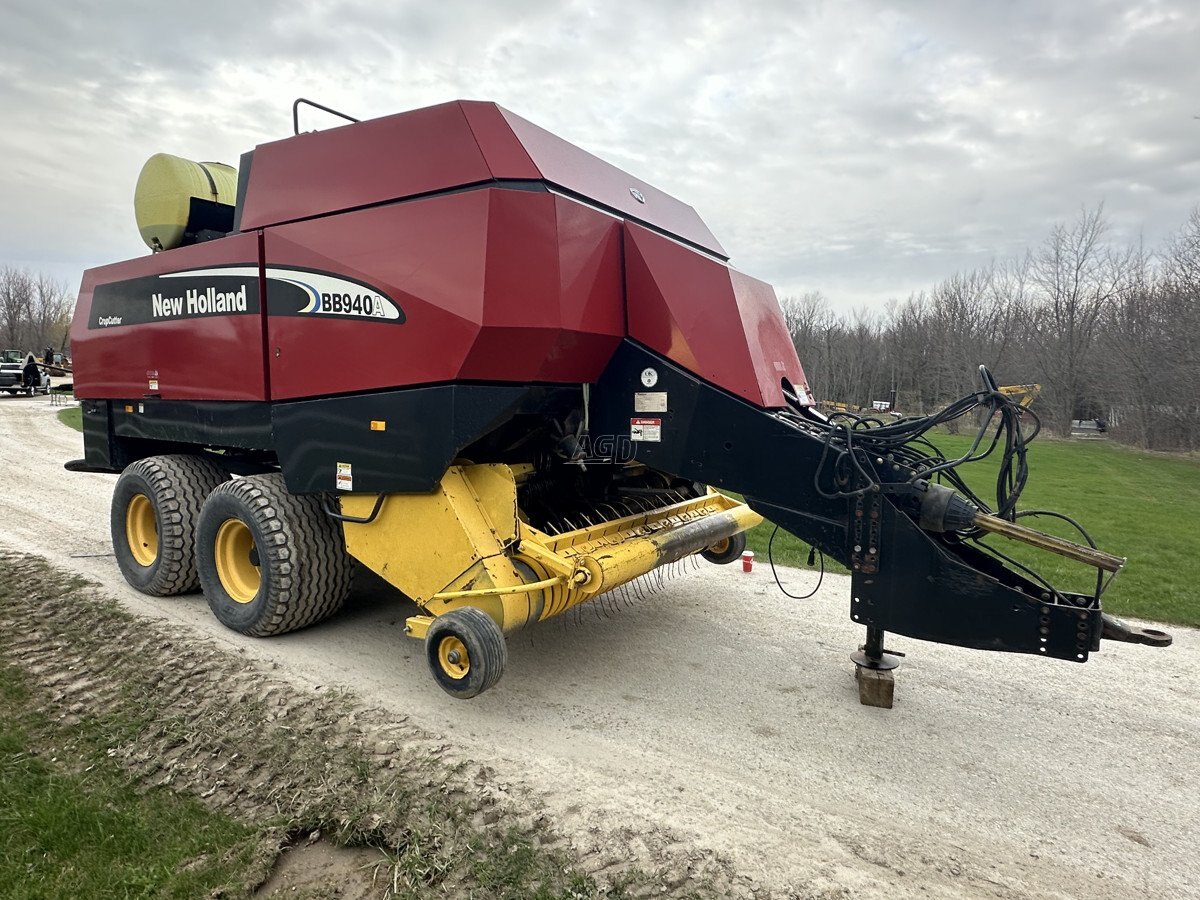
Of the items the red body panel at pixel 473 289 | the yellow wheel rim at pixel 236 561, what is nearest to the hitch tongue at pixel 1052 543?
the red body panel at pixel 473 289

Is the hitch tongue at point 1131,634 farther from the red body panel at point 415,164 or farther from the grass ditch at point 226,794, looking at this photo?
the red body panel at point 415,164

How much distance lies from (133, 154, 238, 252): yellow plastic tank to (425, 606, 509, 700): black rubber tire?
364 cm

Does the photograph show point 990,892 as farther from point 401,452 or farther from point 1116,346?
point 1116,346

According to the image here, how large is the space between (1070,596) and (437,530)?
2893 millimetres

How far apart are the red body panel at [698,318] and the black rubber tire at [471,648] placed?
1.63 metres

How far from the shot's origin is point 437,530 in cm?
374

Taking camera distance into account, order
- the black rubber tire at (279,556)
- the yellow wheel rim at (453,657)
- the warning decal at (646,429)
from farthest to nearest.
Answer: the black rubber tire at (279,556)
the warning decal at (646,429)
the yellow wheel rim at (453,657)

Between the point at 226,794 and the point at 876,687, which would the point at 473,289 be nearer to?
the point at 226,794

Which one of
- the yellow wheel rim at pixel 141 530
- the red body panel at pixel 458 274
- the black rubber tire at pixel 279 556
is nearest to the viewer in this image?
the red body panel at pixel 458 274

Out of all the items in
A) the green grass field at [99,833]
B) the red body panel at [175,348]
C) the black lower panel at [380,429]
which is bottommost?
the green grass field at [99,833]

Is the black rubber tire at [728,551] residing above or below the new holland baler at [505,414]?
below

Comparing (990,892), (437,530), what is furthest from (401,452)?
(990,892)

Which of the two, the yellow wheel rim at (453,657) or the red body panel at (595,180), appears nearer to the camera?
the yellow wheel rim at (453,657)

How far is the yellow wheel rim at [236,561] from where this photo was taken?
4.65 metres
